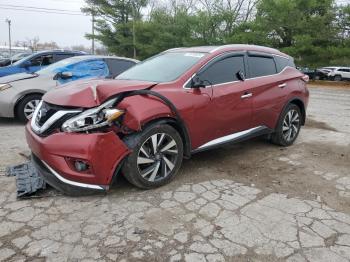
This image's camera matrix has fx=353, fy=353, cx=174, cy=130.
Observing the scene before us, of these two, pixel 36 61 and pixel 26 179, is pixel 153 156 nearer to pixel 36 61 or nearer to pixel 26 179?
pixel 26 179

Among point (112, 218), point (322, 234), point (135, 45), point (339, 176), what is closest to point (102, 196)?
point (112, 218)

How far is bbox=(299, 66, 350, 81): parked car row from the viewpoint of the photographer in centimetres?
3084

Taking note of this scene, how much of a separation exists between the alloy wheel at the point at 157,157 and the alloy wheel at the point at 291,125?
2.46m

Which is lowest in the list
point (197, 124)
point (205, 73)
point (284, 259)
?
point (284, 259)

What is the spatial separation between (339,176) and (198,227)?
2.35 m

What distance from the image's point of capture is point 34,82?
7.21m

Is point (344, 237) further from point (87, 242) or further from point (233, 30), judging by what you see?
point (233, 30)

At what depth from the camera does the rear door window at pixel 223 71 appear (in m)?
4.42

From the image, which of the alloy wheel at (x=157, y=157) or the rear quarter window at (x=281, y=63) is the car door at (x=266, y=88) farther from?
the alloy wheel at (x=157, y=157)

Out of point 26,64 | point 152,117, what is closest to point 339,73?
point 26,64

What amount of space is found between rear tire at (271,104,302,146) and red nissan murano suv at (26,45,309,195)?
11.8 inches

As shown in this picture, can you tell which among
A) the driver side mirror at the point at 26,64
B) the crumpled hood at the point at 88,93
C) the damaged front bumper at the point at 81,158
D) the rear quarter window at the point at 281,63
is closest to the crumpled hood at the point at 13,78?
the driver side mirror at the point at 26,64

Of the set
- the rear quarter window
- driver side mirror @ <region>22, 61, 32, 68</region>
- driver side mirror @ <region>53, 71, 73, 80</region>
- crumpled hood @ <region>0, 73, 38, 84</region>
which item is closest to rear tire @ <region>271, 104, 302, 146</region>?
the rear quarter window

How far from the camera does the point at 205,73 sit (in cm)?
441
